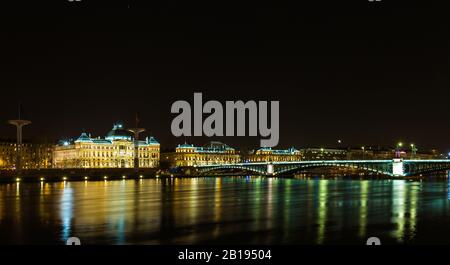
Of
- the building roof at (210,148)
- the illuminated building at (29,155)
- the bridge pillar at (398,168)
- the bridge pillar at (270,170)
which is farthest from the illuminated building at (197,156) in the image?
the bridge pillar at (398,168)

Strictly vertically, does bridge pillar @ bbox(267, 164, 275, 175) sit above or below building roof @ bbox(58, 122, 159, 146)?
below

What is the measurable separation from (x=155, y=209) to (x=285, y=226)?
11315mm

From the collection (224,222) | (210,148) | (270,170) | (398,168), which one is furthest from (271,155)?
(224,222)

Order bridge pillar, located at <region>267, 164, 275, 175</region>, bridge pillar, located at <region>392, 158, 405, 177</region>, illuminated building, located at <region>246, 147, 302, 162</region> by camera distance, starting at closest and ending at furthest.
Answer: bridge pillar, located at <region>392, 158, 405, 177</region> → bridge pillar, located at <region>267, 164, 275, 175</region> → illuminated building, located at <region>246, 147, 302, 162</region>

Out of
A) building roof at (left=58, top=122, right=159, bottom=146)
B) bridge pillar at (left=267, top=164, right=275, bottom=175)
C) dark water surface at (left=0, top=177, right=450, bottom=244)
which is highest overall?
building roof at (left=58, top=122, right=159, bottom=146)

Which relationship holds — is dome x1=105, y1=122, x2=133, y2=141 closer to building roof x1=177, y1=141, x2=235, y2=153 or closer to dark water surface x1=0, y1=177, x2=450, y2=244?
building roof x1=177, y1=141, x2=235, y2=153

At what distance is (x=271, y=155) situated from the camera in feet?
602

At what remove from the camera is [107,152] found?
505 feet

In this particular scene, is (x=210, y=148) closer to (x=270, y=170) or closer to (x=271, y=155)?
(x=271, y=155)

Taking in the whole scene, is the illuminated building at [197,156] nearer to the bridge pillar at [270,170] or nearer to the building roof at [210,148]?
the building roof at [210,148]

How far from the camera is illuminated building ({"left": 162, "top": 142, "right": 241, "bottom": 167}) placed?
17485cm

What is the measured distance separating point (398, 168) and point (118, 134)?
89.5 metres

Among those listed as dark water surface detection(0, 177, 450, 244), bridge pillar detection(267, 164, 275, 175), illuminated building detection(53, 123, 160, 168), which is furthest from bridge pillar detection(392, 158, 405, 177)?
illuminated building detection(53, 123, 160, 168)
